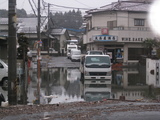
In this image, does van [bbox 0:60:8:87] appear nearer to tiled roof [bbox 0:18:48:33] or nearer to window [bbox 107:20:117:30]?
window [bbox 107:20:117:30]

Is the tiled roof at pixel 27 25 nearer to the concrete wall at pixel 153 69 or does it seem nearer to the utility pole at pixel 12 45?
the concrete wall at pixel 153 69

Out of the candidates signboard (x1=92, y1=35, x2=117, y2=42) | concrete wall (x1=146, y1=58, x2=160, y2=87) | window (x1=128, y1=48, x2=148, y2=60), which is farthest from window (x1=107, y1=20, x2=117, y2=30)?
concrete wall (x1=146, y1=58, x2=160, y2=87)

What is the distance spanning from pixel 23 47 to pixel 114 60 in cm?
1825

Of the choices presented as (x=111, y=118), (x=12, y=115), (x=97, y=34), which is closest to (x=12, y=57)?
(x=12, y=115)

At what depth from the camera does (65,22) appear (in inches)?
3216

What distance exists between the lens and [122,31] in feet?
133

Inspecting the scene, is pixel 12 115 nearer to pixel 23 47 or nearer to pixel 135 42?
pixel 23 47

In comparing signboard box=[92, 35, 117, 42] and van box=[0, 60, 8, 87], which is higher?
signboard box=[92, 35, 117, 42]

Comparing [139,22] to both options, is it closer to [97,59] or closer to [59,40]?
[97,59]

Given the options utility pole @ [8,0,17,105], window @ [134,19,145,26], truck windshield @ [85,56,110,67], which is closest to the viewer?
utility pole @ [8,0,17,105]

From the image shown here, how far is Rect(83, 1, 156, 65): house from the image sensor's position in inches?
1598

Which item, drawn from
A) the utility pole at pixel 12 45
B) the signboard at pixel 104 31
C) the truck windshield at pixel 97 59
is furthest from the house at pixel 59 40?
the utility pole at pixel 12 45

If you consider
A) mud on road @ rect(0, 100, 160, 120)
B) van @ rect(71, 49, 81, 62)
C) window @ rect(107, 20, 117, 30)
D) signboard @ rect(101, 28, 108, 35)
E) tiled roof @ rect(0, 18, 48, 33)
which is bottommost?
mud on road @ rect(0, 100, 160, 120)

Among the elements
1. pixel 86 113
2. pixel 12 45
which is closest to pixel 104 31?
pixel 12 45
